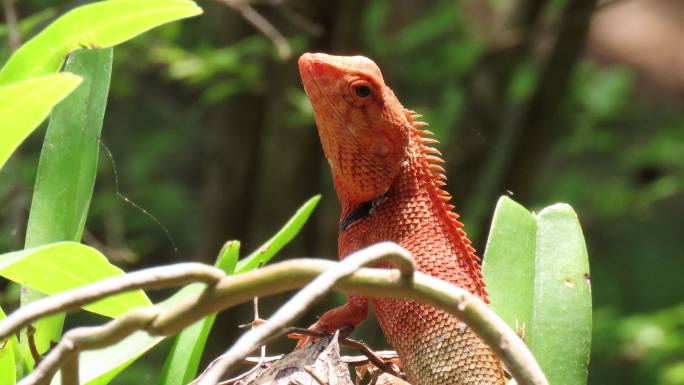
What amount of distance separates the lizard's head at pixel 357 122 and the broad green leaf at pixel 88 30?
1.33 ft

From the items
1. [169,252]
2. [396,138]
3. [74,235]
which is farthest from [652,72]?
[74,235]

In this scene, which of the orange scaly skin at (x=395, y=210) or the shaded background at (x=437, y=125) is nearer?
the orange scaly skin at (x=395, y=210)

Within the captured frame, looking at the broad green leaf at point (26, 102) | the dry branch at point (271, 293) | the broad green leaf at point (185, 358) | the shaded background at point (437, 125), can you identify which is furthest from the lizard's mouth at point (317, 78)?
the shaded background at point (437, 125)

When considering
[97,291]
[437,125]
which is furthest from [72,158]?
[437,125]

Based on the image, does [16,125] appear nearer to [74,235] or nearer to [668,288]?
[74,235]

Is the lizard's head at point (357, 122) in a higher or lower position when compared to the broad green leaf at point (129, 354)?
higher

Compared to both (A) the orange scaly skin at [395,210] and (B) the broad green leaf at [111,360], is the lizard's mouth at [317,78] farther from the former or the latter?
(B) the broad green leaf at [111,360]

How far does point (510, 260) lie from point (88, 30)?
2.67 feet

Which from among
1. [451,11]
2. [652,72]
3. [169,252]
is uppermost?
[652,72]

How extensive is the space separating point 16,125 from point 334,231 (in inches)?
142

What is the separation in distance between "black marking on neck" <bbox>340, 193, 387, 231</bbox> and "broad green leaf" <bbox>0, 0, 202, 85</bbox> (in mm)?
587

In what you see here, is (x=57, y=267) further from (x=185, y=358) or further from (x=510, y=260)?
(x=510, y=260)

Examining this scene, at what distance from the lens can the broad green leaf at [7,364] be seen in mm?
1331

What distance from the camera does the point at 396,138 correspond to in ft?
6.28
